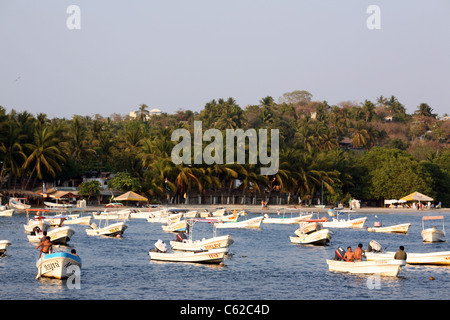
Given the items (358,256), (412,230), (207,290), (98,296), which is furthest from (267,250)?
(412,230)

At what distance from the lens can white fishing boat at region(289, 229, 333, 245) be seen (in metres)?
61.8

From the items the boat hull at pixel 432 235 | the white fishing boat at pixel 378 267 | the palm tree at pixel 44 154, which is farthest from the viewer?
the palm tree at pixel 44 154

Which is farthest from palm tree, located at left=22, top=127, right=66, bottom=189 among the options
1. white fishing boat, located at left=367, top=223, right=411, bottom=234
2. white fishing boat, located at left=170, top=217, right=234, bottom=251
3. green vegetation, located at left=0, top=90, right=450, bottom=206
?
white fishing boat, located at left=170, top=217, right=234, bottom=251

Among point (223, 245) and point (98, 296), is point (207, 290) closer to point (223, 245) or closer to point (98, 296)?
point (98, 296)

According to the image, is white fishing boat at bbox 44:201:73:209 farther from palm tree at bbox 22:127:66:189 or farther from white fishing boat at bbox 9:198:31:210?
palm tree at bbox 22:127:66:189

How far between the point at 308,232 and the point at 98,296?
36.6 meters

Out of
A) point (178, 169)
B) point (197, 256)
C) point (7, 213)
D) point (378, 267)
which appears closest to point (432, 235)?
point (378, 267)

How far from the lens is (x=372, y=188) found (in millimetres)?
132750

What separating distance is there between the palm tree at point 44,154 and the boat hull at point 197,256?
215 feet

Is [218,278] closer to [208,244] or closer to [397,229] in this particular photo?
[208,244]

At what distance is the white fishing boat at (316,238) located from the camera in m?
61.8

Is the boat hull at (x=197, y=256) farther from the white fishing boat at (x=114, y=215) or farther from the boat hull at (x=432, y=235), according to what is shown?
the white fishing boat at (x=114, y=215)

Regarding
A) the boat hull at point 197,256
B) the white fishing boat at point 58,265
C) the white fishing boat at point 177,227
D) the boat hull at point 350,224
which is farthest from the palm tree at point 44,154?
the white fishing boat at point 58,265

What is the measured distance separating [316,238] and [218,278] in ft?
72.1
